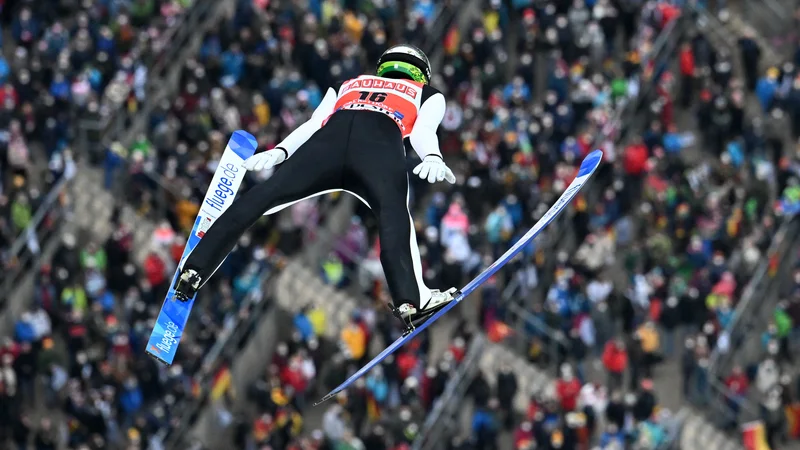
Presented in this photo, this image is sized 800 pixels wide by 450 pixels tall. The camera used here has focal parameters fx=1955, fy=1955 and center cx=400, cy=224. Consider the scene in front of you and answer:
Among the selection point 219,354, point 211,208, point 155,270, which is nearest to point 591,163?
point 211,208

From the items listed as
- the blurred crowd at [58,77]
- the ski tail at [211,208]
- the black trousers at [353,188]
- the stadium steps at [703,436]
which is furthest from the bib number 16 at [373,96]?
the blurred crowd at [58,77]

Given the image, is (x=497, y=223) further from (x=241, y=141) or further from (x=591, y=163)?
(x=241, y=141)

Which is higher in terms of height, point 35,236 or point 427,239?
point 427,239

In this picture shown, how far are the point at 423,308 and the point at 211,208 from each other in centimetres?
218

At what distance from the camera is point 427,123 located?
1417cm

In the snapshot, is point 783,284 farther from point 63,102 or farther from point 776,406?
point 63,102

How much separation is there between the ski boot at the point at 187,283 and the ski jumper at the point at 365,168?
1.6 inches

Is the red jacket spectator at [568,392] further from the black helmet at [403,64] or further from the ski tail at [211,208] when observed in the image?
the black helmet at [403,64]

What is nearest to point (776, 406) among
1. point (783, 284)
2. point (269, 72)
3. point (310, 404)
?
point (783, 284)

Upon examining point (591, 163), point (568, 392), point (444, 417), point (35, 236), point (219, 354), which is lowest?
point (35, 236)

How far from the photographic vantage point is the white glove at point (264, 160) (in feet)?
44.7

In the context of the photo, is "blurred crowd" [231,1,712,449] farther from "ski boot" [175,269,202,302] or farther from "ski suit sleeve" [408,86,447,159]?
"ski boot" [175,269,202,302]

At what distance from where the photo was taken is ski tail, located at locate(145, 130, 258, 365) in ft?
48.7

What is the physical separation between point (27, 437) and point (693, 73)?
12323 mm
